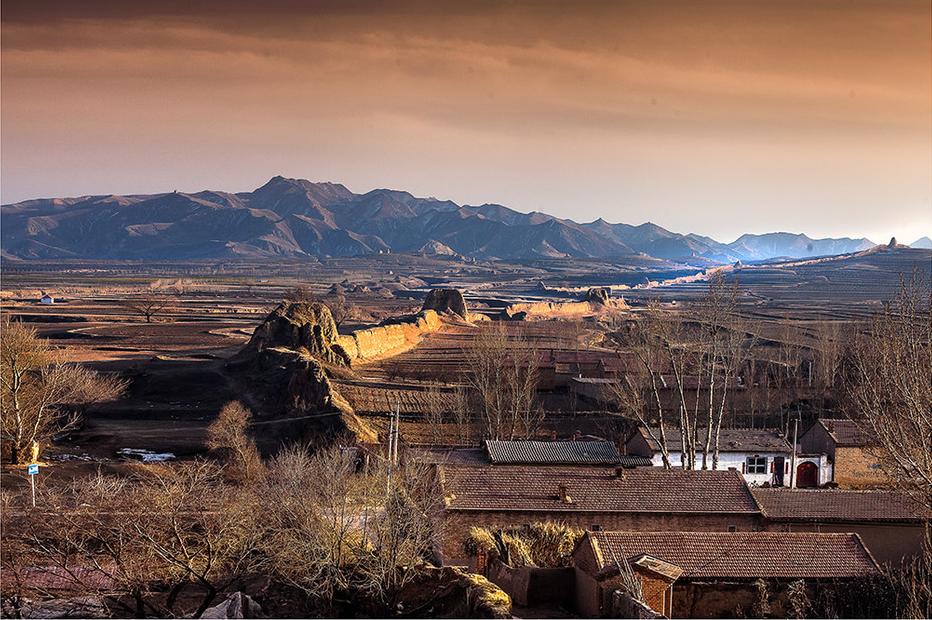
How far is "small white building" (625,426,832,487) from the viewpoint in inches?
1457

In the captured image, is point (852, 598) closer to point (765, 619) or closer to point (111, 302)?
point (765, 619)

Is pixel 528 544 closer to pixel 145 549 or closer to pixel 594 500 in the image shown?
pixel 594 500

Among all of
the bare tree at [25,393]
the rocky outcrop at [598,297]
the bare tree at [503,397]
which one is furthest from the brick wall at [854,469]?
the rocky outcrop at [598,297]

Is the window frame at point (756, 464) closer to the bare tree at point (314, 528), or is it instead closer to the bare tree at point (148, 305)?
the bare tree at point (314, 528)

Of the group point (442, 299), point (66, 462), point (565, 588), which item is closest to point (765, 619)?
point (565, 588)

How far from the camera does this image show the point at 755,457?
1464 inches

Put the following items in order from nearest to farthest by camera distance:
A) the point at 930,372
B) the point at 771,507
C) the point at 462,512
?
the point at 930,372 < the point at 462,512 < the point at 771,507

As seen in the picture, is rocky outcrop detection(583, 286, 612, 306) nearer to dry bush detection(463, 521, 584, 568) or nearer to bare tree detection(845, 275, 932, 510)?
dry bush detection(463, 521, 584, 568)

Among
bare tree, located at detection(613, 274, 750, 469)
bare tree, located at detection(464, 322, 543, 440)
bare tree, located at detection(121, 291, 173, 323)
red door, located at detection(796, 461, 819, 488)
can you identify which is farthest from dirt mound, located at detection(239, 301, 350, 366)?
bare tree, located at detection(121, 291, 173, 323)

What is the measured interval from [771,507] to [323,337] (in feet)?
154

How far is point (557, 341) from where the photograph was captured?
87438mm

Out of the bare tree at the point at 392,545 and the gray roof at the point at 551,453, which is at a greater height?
the bare tree at the point at 392,545

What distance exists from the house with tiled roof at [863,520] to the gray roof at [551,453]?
18.9 feet

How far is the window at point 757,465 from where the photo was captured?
37156mm
